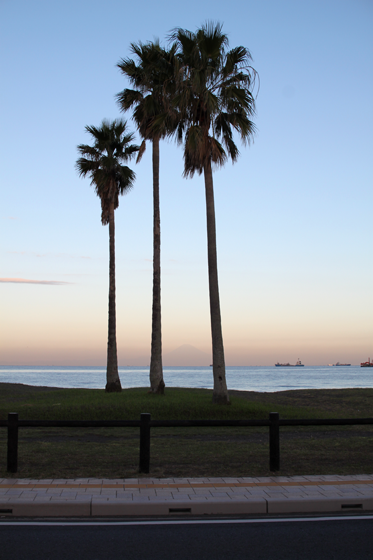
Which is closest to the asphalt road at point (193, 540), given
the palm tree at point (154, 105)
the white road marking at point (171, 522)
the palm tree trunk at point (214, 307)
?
the white road marking at point (171, 522)

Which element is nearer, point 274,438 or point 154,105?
point 274,438

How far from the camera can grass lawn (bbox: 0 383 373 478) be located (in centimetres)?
910

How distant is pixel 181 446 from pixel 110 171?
2078 centimetres

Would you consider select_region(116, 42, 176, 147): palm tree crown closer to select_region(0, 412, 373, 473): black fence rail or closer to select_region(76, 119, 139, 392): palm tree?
select_region(76, 119, 139, 392): palm tree

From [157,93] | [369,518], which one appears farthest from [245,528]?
[157,93]

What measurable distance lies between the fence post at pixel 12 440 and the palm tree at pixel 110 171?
19.9 meters

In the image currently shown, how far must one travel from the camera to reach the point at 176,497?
696 centimetres

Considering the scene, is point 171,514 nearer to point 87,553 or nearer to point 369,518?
point 87,553

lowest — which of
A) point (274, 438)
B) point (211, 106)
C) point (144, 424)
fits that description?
point (274, 438)

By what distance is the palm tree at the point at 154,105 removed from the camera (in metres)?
24.1

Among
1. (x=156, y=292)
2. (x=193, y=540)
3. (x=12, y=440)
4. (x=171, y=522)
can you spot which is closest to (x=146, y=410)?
(x=156, y=292)

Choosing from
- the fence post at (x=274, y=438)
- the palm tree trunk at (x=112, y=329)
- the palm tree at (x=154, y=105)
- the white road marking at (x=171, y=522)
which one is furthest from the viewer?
the palm tree trunk at (x=112, y=329)

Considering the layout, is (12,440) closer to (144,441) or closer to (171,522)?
(144,441)

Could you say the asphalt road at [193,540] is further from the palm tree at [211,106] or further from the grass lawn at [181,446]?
the palm tree at [211,106]
